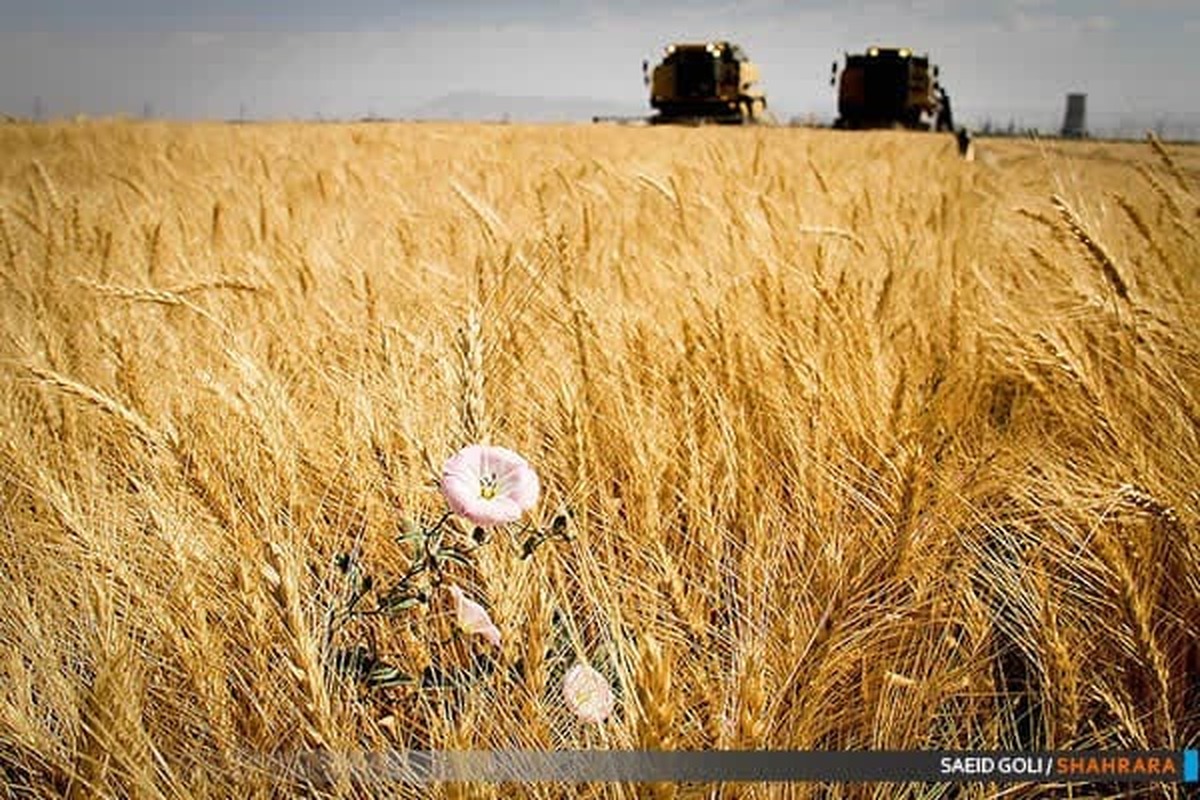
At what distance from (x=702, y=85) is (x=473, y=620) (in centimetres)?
1095

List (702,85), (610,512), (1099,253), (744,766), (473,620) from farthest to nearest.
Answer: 1. (702,85)
2. (1099,253)
3. (610,512)
4. (473,620)
5. (744,766)

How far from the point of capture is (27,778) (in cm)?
63

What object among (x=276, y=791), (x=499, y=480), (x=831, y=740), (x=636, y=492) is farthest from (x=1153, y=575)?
(x=276, y=791)

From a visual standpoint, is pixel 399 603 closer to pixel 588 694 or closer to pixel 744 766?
pixel 588 694

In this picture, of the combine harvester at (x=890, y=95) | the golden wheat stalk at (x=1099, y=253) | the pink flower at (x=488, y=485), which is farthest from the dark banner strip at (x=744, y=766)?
the combine harvester at (x=890, y=95)

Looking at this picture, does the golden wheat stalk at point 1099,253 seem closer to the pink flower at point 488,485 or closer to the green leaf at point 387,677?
the pink flower at point 488,485

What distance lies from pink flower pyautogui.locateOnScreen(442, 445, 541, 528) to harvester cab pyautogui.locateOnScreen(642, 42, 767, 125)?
34.0ft

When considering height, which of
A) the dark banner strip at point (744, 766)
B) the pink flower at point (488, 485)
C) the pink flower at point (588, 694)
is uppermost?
the pink flower at point (488, 485)

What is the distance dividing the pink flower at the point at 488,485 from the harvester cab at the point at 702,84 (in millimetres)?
10372

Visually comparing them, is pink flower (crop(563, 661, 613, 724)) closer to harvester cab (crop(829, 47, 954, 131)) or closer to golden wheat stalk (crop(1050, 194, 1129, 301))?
golden wheat stalk (crop(1050, 194, 1129, 301))

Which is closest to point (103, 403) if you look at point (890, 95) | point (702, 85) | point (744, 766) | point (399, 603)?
point (399, 603)

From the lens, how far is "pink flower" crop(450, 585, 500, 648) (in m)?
0.64

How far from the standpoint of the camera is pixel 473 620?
66 centimetres

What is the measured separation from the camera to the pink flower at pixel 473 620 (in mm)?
641
